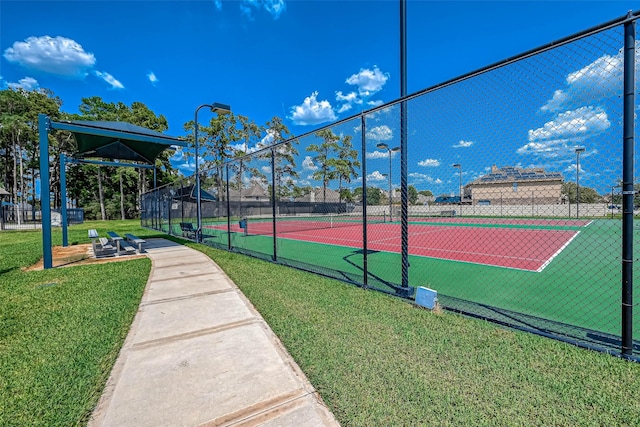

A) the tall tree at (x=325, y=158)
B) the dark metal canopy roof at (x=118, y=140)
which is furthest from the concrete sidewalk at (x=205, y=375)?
the dark metal canopy roof at (x=118, y=140)

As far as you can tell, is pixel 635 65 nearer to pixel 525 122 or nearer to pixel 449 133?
pixel 525 122

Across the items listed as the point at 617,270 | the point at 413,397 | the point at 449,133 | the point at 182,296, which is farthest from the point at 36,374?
the point at 617,270

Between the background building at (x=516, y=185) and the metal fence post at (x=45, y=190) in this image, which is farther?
the metal fence post at (x=45, y=190)

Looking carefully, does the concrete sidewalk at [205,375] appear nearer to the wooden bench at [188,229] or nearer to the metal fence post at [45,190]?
the metal fence post at [45,190]

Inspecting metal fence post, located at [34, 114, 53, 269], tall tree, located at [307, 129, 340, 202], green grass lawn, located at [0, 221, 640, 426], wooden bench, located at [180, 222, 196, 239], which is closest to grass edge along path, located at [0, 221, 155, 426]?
green grass lawn, located at [0, 221, 640, 426]

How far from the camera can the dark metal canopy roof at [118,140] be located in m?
7.71

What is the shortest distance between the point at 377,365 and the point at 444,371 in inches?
21.6

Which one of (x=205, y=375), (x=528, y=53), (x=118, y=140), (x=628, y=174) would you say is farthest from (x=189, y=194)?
(x=628, y=174)

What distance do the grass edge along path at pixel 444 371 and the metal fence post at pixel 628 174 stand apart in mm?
398

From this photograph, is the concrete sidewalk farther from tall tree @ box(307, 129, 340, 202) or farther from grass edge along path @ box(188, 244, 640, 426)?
tall tree @ box(307, 129, 340, 202)

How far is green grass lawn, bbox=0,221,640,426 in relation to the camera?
1.96 metres

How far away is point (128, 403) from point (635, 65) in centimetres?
489

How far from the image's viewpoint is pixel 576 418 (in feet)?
6.12

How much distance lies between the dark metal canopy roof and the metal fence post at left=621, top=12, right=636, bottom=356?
9.80m
